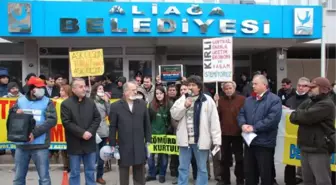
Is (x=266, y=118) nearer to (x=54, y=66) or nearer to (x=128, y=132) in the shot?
(x=128, y=132)

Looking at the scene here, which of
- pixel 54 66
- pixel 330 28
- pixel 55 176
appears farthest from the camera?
pixel 330 28

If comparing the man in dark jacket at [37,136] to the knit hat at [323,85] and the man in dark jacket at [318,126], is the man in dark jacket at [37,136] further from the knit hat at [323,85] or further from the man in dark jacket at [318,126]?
the knit hat at [323,85]

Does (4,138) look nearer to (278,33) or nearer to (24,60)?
(24,60)

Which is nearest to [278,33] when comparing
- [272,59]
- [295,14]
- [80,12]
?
[295,14]

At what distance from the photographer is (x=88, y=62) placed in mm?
9523

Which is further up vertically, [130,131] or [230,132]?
[130,131]

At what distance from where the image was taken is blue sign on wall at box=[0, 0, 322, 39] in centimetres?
1341

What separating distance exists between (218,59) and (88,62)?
2905 mm

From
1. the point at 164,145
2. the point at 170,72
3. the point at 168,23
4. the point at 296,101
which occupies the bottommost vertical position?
the point at 164,145

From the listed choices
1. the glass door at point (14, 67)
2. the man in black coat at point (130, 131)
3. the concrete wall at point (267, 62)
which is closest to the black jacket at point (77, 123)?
the man in black coat at point (130, 131)

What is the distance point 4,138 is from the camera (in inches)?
381

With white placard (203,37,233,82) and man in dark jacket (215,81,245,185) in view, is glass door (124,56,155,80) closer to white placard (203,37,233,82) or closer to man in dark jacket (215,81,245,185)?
white placard (203,37,233,82)

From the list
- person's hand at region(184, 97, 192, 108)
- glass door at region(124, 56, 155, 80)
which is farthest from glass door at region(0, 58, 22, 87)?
person's hand at region(184, 97, 192, 108)

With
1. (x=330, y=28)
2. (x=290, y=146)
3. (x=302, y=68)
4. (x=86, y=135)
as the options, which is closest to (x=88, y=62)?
(x=86, y=135)
